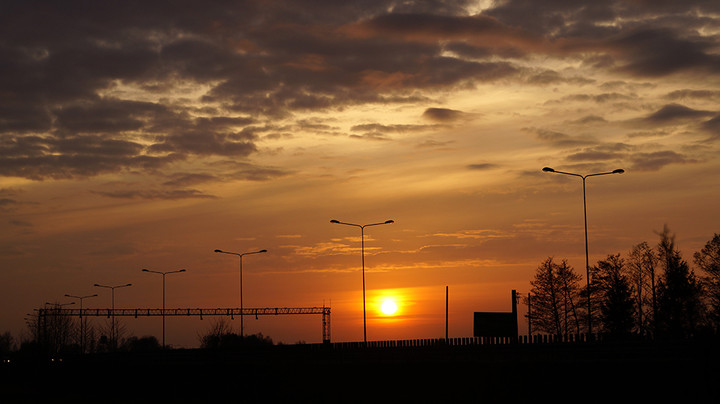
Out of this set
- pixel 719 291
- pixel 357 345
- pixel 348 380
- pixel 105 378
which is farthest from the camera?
pixel 719 291

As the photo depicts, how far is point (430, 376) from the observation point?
44031 millimetres

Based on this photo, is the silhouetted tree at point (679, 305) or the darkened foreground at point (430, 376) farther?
the silhouetted tree at point (679, 305)

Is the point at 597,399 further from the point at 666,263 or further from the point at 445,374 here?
the point at 666,263

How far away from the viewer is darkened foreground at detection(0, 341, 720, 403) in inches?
1404

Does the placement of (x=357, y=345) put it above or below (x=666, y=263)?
below

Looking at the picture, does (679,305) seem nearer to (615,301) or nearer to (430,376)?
(615,301)

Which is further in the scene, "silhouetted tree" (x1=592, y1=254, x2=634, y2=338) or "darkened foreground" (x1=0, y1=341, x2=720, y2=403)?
"silhouetted tree" (x1=592, y1=254, x2=634, y2=338)

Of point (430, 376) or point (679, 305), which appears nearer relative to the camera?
point (430, 376)

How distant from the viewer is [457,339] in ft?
212

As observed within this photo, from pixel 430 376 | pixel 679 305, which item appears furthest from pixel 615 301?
pixel 430 376

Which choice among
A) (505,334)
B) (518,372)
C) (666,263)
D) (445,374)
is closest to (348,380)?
(445,374)

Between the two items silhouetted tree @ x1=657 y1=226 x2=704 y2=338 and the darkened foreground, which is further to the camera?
silhouetted tree @ x1=657 y1=226 x2=704 y2=338

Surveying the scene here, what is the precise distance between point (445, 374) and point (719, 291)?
59.2m

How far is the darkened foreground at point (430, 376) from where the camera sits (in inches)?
1404
